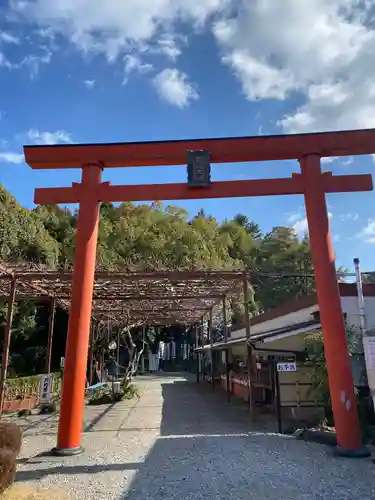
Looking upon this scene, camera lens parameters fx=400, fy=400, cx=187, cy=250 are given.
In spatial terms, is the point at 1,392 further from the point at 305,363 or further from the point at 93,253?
the point at 305,363

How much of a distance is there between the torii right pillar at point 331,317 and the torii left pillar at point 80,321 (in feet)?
13.0

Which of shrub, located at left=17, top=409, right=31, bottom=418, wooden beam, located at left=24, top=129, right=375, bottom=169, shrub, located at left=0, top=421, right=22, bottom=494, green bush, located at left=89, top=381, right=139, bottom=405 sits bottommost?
shrub, located at left=17, top=409, right=31, bottom=418

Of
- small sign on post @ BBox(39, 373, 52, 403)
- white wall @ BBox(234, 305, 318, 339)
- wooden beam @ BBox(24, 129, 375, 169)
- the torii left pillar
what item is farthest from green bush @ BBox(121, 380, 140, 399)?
wooden beam @ BBox(24, 129, 375, 169)

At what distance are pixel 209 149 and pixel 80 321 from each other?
3.89 metres

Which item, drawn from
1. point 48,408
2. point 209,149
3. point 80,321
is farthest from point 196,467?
point 48,408

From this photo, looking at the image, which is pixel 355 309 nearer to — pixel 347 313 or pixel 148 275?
pixel 347 313

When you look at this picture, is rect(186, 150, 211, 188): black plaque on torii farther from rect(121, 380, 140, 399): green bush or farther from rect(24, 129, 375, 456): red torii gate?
rect(121, 380, 140, 399): green bush

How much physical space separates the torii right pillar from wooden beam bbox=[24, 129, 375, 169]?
31 cm

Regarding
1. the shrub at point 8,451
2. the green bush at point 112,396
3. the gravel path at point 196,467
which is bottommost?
the gravel path at point 196,467

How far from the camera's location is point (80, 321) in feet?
22.2

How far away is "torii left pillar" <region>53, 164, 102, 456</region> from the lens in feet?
21.0

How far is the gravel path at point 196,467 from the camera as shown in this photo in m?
4.70

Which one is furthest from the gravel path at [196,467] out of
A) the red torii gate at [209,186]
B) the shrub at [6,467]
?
the red torii gate at [209,186]

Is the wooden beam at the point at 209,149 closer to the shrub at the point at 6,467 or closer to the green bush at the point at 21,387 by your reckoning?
the shrub at the point at 6,467
